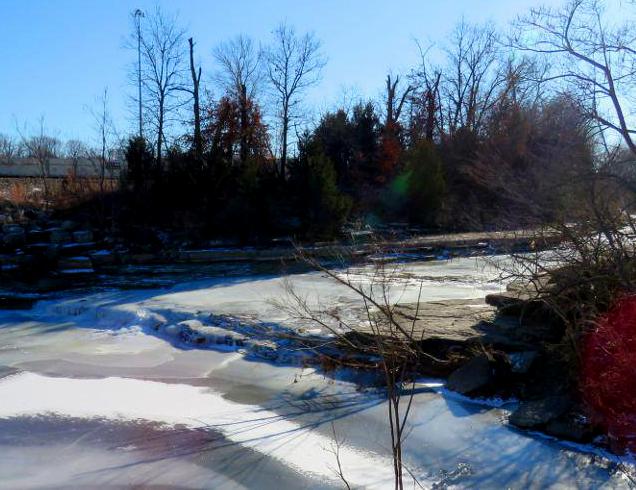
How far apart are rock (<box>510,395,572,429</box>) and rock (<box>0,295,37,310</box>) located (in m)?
10.2

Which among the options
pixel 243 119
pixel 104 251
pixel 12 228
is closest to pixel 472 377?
pixel 104 251

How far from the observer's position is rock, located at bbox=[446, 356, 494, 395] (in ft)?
22.1

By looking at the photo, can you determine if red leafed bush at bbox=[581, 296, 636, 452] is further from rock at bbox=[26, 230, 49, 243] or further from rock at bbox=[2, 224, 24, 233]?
rock at bbox=[2, 224, 24, 233]

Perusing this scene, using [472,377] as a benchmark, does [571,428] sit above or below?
below

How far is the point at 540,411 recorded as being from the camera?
5906 mm

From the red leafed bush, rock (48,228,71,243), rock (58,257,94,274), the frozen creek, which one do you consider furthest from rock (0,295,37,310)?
the red leafed bush

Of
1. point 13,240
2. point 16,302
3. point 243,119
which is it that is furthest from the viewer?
point 243,119

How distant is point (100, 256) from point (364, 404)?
11044 millimetres

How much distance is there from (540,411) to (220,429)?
3042 mm

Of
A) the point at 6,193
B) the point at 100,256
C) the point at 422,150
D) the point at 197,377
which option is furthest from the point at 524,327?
the point at 6,193

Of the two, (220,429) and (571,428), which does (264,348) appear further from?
(571,428)

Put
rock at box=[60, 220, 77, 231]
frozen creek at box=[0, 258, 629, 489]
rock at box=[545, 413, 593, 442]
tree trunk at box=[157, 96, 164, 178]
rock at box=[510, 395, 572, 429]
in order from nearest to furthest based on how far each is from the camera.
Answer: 1. frozen creek at box=[0, 258, 629, 489]
2. rock at box=[545, 413, 593, 442]
3. rock at box=[510, 395, 572, 429]
4. rock at box=[60, 220, 77, 231]
5. tree trunk at box=[157, 96, 164, 178]

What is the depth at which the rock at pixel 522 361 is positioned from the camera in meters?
6.79

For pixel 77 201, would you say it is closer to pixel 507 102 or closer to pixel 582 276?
pixel 507 102
